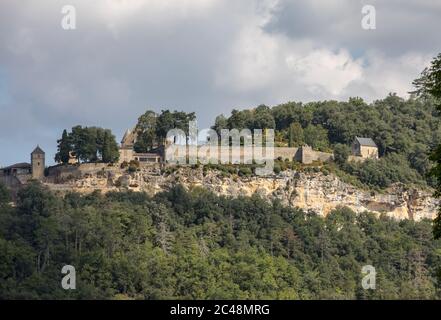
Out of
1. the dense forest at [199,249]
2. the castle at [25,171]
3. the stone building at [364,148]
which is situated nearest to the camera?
the dense forest at [199,249]

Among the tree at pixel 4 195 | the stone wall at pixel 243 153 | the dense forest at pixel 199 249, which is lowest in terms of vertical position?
the dense forest at pixel 199 249

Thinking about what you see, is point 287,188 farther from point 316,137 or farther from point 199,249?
point 199,249

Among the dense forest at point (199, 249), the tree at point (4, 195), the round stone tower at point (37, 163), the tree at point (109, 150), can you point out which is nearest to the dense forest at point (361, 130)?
the dense forest at point (199, 249)

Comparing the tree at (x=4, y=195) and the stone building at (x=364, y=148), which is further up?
the stone building at (x=364, y=148)

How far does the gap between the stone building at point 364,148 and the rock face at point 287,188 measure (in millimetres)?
4138

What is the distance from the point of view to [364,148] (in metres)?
Answer: 95.6

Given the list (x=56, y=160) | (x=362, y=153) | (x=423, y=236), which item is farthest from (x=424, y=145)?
(x=56, y=160)

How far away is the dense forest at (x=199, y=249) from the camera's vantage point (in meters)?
71.1

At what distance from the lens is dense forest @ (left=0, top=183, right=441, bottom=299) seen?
71125mm

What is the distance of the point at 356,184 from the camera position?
9012 centimetres

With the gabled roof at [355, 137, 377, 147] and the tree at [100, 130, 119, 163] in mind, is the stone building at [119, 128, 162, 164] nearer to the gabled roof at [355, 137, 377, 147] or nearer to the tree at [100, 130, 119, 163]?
the tree at [100, 130, 119, 163]

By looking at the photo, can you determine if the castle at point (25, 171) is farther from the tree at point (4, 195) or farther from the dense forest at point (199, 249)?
the dense forest at point (199, 249)

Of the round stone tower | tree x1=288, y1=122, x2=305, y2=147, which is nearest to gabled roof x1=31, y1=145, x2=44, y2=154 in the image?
the round stone tower

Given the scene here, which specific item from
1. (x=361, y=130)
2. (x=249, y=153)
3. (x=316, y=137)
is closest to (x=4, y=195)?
(x=249, y=153)
